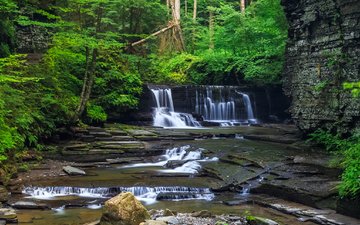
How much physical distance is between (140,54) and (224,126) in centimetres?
1023

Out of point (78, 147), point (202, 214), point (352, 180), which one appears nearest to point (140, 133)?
point (78, 147)

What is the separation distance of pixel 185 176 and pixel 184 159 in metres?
1.94

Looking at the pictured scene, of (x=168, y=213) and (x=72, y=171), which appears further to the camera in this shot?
(x=72, y=171)

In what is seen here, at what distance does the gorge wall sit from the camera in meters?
14.4

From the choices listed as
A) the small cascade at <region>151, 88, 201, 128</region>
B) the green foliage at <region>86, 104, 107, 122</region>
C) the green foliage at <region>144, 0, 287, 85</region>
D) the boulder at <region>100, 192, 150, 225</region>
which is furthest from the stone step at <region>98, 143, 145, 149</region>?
the green foliage at <region>144, 0, 287, 85</region>

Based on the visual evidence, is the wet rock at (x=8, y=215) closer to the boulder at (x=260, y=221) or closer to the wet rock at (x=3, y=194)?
the wet rock at (x=3, y=194)

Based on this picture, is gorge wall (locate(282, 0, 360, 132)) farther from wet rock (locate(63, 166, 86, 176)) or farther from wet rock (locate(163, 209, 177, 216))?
wet rock (locate(63, 166, 86, 176))

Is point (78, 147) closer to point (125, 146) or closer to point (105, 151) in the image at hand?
point (105, 151)

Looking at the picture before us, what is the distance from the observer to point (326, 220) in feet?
30.2

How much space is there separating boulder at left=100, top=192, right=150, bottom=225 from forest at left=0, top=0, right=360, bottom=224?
4.54m

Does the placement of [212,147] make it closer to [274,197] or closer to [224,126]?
[274,197]

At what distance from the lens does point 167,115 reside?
24.2 meters

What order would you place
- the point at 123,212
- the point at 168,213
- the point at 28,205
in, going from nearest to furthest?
the point at 123,212
the point at 168,213
the point at 28,205

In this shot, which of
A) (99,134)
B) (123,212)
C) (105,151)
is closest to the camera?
(123,212)
